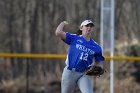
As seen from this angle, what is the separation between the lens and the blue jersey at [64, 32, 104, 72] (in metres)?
9.26

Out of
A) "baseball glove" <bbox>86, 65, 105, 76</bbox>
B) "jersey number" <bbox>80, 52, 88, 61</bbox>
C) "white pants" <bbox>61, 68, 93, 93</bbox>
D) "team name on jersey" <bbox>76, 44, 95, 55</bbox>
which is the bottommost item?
"white pants" <bbox>61, 68, 93, 93</bbox>

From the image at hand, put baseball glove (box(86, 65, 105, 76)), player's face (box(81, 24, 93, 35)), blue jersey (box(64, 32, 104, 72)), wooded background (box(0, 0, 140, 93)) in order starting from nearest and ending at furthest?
player's face (box(81, 24, 93, 35)) → blue jersey (box(64, 32, 104, 72)) → baseball glove (box(86, 65, 105, 76)) → wooded background (box(0, 0, 140, 93))

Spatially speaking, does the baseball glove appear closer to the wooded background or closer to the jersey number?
the jersey number

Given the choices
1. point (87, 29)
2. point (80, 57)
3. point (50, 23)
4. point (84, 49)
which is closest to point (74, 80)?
point (80, 57)

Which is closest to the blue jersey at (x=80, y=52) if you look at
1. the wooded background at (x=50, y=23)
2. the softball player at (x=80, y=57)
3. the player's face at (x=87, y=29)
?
the softball player at (x=80, y=57)

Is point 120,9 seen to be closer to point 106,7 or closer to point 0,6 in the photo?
point 0,6

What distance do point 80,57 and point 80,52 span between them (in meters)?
0.07

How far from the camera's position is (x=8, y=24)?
2470 centimetres

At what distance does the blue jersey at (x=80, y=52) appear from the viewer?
30.4 feet

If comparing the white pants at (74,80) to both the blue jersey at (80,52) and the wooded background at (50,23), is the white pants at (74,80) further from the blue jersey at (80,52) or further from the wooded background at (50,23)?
the wooded background at (50,23)

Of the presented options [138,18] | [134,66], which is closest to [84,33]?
[134,66]

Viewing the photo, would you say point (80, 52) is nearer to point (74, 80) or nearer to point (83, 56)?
point (83, 56)

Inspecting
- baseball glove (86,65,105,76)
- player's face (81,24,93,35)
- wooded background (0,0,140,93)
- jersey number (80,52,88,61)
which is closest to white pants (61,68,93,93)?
baseball glove (86,65,105,76)

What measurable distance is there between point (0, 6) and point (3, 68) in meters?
4.63
